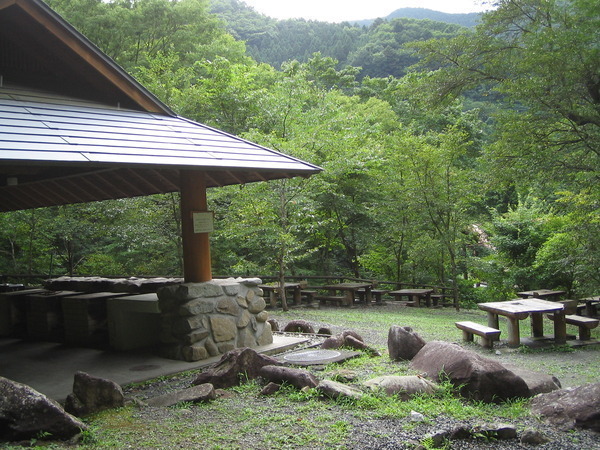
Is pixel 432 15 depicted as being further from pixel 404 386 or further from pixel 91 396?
pixel 91 396

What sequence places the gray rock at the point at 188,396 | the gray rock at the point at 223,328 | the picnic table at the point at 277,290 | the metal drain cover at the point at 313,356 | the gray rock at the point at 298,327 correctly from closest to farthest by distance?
the gray rock at the point at 188,396, the metal drain cover at the point at 313,356, the gray rock at the point at 223,328, the gray rock at the point at 298,327, the picnic table at the point at 277,290

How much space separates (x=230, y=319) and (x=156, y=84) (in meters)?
10.2

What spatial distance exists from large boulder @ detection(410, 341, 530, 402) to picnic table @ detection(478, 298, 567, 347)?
3209 mm

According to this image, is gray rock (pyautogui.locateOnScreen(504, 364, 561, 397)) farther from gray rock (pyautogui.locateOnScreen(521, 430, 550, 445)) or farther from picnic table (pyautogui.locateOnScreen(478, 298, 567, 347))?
picnic table (pyautogui.locateOnScreen(478, 298, 567, 347))

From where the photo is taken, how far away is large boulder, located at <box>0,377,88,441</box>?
3457 millimetres

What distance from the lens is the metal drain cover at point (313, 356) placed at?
573 cm

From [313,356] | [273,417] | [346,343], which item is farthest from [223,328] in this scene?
[273,417]

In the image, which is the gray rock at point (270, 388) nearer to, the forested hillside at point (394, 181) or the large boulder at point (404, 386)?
the large boulder at point (404, 386)

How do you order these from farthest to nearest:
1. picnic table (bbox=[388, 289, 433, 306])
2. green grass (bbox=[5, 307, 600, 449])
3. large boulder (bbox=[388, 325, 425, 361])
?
picnic table (bbox=[388, 289, 433, 306]) < large boulder (bbox=[388, 325, 425, 361]) < green grass (bbox=[5, 307, 600, 449])

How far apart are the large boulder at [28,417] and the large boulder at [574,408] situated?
3.52 metres

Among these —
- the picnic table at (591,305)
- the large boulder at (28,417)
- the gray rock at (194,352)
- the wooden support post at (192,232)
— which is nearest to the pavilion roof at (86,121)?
the wooden support post at (192,232)

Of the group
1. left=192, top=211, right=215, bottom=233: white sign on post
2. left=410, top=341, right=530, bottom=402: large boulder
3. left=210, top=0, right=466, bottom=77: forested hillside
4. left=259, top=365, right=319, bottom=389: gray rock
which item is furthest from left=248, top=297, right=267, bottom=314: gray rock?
left=210, top=0, right=466, bottom=77: forested hillside

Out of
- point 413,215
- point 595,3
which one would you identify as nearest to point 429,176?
point 413,215

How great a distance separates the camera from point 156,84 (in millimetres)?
14539
